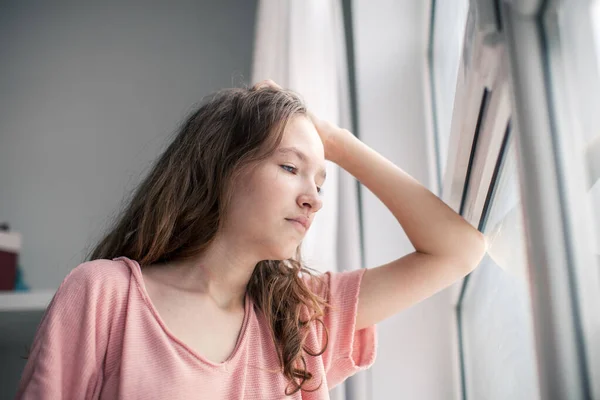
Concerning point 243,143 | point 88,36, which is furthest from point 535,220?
point 88,36

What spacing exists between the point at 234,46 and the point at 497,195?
1.49 meters

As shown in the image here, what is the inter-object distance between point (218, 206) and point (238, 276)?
0.11 meters

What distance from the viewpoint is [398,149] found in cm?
150

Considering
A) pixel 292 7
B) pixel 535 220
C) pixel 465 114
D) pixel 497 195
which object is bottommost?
pixel 535 220

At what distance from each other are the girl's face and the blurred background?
231mm

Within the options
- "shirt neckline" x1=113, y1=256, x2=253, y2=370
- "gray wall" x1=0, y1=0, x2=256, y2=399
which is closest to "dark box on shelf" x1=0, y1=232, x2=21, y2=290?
"gray wall" x1=0, y1=0, x2=256, y2=399

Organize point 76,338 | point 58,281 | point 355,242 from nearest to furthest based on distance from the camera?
point 76,338, point 355,242, point 58,281

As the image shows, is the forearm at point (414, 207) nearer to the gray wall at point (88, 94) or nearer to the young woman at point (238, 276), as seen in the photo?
the young woman at point (238, 276)

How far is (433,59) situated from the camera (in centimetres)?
160

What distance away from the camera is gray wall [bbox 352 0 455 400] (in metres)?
1.35

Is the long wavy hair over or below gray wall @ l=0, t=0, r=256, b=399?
below

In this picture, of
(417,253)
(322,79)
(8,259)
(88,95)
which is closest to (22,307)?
(8,259)

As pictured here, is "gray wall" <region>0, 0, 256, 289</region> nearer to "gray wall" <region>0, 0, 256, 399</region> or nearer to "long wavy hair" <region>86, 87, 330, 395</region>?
"gray wall" <region>0, 0, 256, 399</region>

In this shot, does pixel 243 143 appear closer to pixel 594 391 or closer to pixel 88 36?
pixel 594 391
